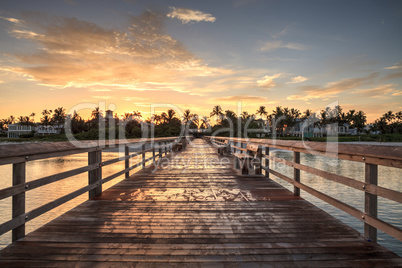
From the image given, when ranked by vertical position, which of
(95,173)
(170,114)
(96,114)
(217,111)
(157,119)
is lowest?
(95,173)

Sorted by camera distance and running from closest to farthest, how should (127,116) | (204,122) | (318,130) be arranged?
(127,116), (318,130), (204,122)

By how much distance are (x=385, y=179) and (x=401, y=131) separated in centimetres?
9415

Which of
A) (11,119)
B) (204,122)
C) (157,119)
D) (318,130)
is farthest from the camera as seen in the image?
(11,119)

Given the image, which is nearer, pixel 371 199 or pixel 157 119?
pixel 371 199

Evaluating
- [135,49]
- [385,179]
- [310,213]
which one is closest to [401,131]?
[385,179]

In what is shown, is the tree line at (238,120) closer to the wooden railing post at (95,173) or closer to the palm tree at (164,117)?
the palm tree at (164,117)

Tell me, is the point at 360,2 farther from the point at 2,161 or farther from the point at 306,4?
the point at 2,161

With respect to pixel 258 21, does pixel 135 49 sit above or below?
below

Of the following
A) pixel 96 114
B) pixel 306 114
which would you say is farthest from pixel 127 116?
pixel 306 114

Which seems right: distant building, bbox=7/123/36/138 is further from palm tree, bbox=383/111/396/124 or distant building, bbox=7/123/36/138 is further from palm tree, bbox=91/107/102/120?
palm tree, bbox=383/111/396/124

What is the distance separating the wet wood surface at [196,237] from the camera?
2.50 metres

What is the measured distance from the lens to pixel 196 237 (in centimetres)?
310

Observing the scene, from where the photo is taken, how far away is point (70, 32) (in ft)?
50.5

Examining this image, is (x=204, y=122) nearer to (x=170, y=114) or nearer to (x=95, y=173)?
(x=170, y=114)
